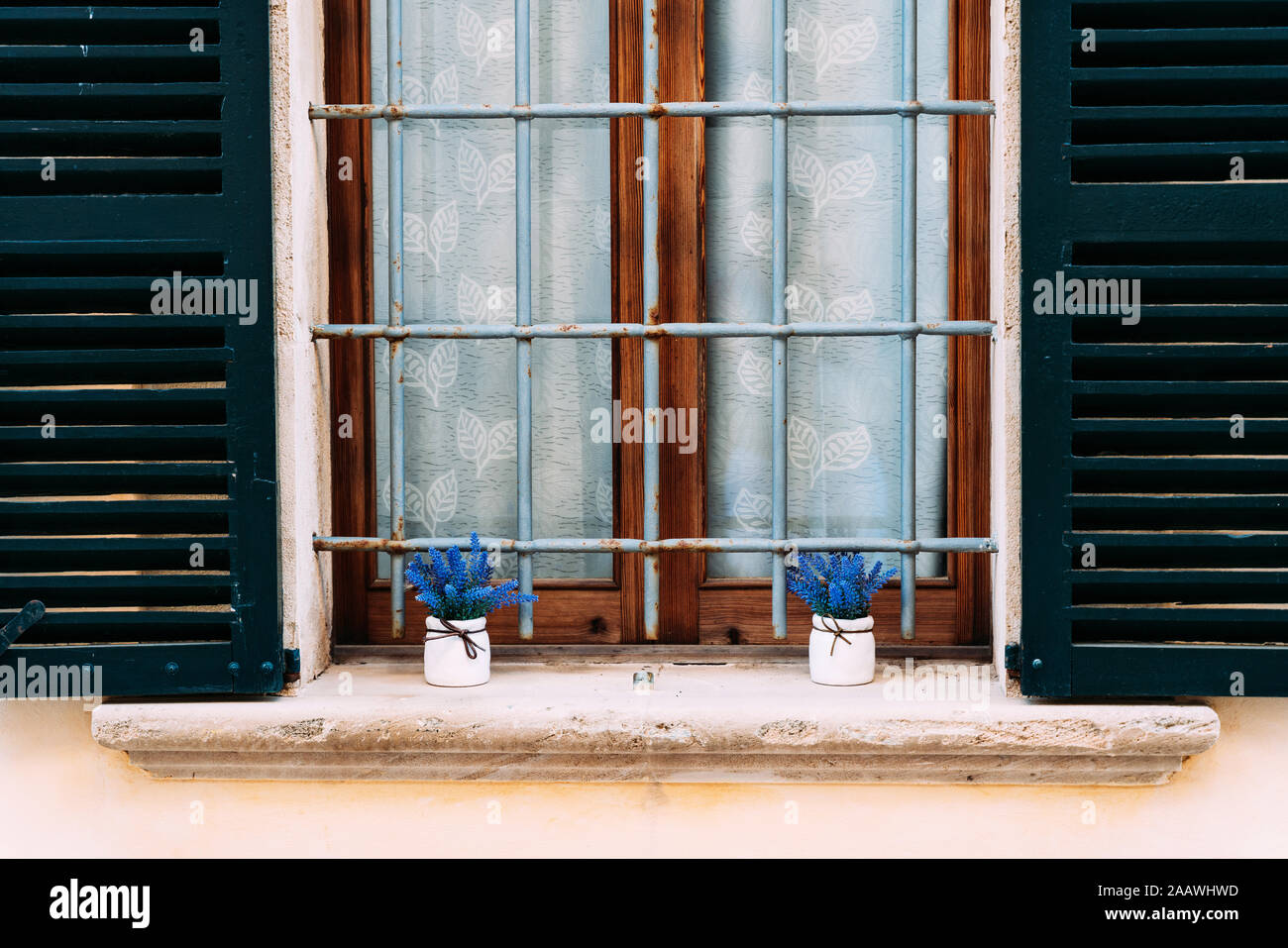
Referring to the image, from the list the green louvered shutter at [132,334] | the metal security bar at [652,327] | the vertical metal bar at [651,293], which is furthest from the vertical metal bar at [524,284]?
the green louvered shutter at [132,334]

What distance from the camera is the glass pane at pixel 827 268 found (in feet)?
6.55

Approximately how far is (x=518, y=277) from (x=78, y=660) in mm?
1041

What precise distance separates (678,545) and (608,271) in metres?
0.59

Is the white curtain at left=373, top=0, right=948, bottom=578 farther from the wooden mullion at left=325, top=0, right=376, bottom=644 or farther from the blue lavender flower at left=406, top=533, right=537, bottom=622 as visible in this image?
the blue lavender flower at left=406, top=533, right=537, bottom=622

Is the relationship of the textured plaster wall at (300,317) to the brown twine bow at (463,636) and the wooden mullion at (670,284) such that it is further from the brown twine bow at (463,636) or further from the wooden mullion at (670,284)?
the wooden mullion at (670,284)


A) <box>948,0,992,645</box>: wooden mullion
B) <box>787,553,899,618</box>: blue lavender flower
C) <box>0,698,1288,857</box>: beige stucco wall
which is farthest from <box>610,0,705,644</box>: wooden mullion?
<box>948,0,992,645</box>: wooden mullion

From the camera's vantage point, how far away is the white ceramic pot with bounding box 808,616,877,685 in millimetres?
1847

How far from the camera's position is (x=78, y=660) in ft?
5.72

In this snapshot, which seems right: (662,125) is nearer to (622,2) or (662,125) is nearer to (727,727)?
(622,2)

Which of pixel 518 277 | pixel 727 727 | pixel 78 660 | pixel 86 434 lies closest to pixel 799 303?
pixel 518 277

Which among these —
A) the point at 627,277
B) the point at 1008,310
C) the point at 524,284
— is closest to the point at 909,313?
the point at 1008,310

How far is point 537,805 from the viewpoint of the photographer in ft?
6.09

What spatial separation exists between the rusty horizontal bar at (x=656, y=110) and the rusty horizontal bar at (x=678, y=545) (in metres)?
0.80

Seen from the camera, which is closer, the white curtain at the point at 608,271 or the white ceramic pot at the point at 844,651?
the white ceramic pot at the point at 844,651
